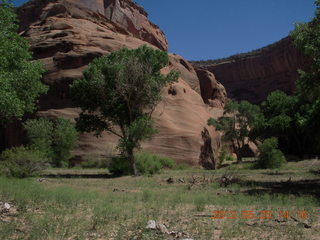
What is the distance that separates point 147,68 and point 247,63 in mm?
69534

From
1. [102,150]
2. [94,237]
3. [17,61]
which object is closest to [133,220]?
[94,237]

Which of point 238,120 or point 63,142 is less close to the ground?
point 238,120

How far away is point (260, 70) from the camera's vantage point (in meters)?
83.4

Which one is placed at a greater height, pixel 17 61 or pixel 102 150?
pixel 17 61

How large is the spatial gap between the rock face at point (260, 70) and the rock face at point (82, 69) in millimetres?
29977

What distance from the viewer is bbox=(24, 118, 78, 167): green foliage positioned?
1208 inches

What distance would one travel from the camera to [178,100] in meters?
39.4

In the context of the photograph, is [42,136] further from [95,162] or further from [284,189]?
[284,189]

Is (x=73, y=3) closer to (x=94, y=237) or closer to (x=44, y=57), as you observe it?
(x=44, y=57)

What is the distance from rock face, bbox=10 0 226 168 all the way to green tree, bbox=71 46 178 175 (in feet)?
24.2

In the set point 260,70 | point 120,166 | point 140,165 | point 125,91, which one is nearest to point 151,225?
point 125,91

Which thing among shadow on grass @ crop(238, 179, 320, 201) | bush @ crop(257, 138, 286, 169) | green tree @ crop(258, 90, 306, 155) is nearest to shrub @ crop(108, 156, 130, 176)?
shadow on grass @ crop(238, 179, 320, 201)

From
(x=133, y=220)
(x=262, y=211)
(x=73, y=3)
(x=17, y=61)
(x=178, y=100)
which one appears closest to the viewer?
(x=133, y=220)

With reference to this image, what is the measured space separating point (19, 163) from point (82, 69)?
2247 cm
